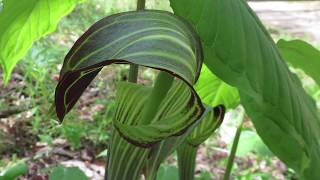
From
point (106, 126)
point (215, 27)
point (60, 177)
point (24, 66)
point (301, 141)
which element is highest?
point (215, 27)

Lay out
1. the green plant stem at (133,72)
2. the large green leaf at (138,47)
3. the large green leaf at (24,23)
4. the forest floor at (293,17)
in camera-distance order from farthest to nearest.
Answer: the forest floor at (293,17) < the large green leaf at (24,23) < the green plant stem at (133,72) < the large green leaf at (138,47)

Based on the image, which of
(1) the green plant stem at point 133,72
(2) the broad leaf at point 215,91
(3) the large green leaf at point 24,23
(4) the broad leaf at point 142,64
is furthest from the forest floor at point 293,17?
(4) the broad leaf at point 142,64

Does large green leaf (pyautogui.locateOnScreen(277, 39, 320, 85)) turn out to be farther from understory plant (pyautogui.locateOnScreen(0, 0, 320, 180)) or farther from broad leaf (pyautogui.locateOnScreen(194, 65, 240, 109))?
understory plant (pyautogui.locateOnScreen(0, 0, 320, 180))

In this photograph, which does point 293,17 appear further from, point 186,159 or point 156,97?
→ point 156,97

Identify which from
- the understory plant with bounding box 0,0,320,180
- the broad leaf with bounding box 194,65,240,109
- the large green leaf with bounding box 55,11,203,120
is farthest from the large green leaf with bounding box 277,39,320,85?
the large green leaf with bounding box 55,11,203,120

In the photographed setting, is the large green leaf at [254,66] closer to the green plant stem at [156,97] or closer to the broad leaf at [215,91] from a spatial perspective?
the green plant stem at [156,97]

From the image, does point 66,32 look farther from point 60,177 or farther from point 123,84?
point 123,84

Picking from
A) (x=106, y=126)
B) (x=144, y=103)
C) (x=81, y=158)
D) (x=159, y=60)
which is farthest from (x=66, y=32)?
(x=159, y=60)

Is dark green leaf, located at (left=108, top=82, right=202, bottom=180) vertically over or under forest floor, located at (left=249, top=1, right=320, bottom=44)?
over
